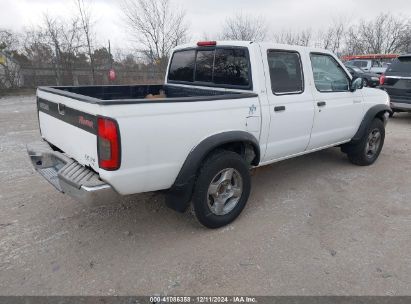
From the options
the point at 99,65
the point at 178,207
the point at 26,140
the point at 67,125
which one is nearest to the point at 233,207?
the point at 178,207

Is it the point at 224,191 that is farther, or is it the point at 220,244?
the point at 224,191

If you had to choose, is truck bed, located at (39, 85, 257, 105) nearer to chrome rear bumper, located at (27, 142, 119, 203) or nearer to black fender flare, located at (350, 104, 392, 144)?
chrome rear bumper, located at (27, 142, 119, 203)

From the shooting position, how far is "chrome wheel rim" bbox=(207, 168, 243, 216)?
10.5ft

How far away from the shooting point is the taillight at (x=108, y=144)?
238cm

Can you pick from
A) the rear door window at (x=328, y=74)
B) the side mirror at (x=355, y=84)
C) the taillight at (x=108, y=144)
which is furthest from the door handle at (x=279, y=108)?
the taillight at (x=108, y=144)

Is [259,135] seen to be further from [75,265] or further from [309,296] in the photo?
[75,265]

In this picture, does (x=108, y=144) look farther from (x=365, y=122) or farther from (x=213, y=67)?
(x=365, y=122)

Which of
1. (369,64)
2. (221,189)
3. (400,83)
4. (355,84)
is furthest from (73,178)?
(369,64)

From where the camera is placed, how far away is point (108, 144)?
2.42 metres

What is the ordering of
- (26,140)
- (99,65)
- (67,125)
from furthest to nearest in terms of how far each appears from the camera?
(99,65) → (26,140) → (67,125)

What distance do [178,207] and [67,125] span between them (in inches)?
50.7

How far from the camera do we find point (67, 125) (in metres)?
2.99

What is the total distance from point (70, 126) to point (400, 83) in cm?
880

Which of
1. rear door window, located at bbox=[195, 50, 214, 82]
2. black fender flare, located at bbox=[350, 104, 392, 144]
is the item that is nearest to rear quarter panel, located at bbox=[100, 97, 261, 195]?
rear door window, located at bbox=[195, 50, 214, 82]
